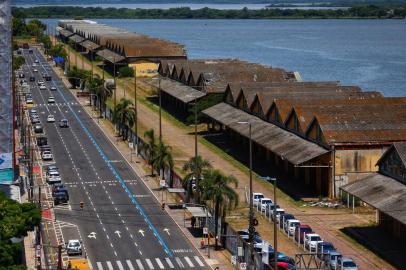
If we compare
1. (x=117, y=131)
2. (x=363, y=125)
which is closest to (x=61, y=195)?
(x=363, y=125)

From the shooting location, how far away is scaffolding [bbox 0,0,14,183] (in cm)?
8794

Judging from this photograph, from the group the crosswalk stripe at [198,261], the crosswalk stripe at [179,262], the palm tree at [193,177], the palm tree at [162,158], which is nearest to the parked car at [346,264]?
the crosswalk stripe at [198,261]

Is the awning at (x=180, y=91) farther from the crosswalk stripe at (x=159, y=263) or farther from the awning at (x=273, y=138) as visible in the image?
the crosswalk stripe at (x=159, y=263)

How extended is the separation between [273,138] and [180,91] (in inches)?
2014

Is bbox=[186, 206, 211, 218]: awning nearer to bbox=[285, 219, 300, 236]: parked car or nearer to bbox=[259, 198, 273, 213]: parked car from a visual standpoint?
bbox=[285, 219, 300, 236]: parked car

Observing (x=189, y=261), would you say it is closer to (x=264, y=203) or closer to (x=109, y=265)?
(x=109, y=265)

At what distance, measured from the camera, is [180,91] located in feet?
494

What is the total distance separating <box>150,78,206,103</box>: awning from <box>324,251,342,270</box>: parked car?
2939 inches

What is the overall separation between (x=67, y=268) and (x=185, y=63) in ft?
365

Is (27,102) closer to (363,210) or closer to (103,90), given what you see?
(103,90)

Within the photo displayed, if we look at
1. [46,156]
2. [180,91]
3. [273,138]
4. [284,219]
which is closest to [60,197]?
[284,219]

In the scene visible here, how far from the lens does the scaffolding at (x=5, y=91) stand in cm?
8794

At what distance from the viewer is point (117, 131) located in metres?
131

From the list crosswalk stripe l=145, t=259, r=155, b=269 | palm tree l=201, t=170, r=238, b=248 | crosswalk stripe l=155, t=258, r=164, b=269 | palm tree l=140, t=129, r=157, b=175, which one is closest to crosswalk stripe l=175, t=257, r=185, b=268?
crosswalk stripe l=155, t=258, r=164, b=269
